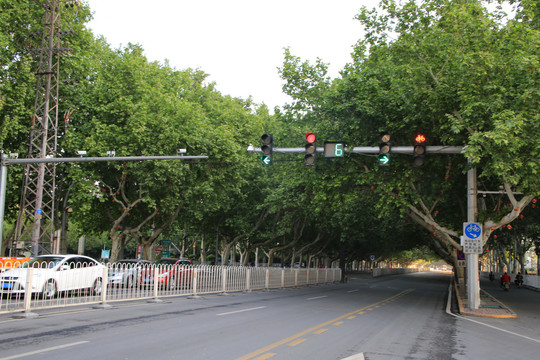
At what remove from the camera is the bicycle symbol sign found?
61.3 feet

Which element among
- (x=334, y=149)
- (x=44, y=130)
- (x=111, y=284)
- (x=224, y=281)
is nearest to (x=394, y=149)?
(x=334, y=149)

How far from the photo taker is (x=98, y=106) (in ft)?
93.1

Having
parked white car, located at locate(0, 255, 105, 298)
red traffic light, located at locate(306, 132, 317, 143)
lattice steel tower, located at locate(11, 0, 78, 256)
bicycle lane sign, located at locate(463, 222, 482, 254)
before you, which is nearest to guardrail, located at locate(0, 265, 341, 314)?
parked white car, located at locate(0, 255, 105, 298)

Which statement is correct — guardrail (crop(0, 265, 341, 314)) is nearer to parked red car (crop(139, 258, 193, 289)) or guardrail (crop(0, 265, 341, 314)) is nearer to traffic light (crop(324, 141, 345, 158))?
parked red car (crop(139, 258, 193, 289))

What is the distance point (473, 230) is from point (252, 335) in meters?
12.3

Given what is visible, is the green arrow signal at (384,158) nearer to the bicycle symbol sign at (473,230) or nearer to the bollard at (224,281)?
the bicycle symbol sign at (473,230)

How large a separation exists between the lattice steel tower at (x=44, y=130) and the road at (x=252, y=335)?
1101 centimetres

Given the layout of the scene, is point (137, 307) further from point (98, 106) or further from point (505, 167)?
point (98, 106)

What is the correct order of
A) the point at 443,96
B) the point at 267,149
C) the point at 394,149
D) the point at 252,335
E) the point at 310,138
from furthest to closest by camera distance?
the point at 443,96
the point at 394,149
the point at 267,149
the point at 310,138
the point at 252,335

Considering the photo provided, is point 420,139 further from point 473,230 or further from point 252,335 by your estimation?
point 252,335

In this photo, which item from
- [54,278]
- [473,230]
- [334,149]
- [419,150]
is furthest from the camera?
[473,230]

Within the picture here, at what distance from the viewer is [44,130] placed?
77.2 feet

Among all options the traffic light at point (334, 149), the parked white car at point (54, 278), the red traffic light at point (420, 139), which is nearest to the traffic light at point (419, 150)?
the red traffic light at point (420, 139)

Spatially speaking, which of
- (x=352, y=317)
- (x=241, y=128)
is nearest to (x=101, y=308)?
(x=352, y=317)
